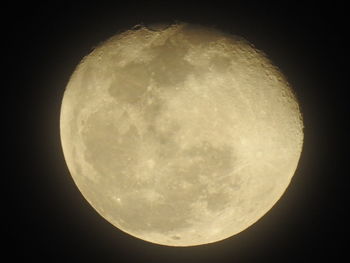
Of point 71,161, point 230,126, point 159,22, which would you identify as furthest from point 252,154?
point 71,161

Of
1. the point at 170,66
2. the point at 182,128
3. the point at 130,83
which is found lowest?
the point at 182,128

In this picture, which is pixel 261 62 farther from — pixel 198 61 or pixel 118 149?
pixel 118 149

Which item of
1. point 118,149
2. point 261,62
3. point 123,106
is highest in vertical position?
point 261,62

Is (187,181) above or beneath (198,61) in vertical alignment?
beneath

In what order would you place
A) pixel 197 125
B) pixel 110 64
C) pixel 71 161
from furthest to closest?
1. pixel 71 161
2. pixel 110 64
3. pixel 197 125

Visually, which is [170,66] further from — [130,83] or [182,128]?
[182,128]

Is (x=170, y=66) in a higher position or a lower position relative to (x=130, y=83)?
higher

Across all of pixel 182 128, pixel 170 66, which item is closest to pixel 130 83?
pixel 170 66

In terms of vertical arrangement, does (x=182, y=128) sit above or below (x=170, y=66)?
below
